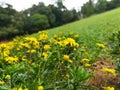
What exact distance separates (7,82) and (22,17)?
33.5 m

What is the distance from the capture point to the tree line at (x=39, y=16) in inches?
1353

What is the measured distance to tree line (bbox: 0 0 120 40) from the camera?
1353 inches

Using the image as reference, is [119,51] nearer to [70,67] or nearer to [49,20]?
[70,67]

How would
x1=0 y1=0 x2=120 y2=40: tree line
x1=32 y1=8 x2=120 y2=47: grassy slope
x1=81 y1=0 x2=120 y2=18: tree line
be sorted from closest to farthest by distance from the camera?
1. x1=32 y1=8 x2=120 y2=47: grassy slope
2. x1=0 y1=0 x2=120 y2=40: tree line
3. x1=81 y1=0 x2=120 y2=18: tree line

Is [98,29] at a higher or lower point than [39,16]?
higher

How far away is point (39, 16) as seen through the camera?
128 feet

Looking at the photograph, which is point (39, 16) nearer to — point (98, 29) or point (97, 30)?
point (98, 29)

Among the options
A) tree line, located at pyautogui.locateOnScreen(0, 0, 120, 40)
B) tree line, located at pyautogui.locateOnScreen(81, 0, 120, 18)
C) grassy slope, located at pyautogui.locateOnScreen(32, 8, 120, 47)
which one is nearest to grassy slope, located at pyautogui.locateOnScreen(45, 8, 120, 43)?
grassy slope, located at pyautogui.locateOnScreen(32, 8, 120, 47)

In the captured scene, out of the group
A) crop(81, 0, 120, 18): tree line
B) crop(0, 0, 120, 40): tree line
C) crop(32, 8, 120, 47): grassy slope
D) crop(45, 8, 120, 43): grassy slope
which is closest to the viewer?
crop(32, 8, 120, 47): grassy slope

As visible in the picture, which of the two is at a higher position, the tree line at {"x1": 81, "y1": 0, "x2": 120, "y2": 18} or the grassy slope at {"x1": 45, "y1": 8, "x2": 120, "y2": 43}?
the grassy slope at {"x1": 45, "y1": 8, "x2": 120, "y2": 43}

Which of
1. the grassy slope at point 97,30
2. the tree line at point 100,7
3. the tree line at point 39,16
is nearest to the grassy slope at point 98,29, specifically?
the grassy slope at point 97,30

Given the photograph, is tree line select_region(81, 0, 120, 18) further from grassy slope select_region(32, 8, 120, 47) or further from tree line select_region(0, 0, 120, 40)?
grassy slope select_region(32, 8, 120, 47)

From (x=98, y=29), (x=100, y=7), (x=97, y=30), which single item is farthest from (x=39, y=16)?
(x=97, y=30)

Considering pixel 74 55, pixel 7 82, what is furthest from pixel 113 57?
pixel 7 82
